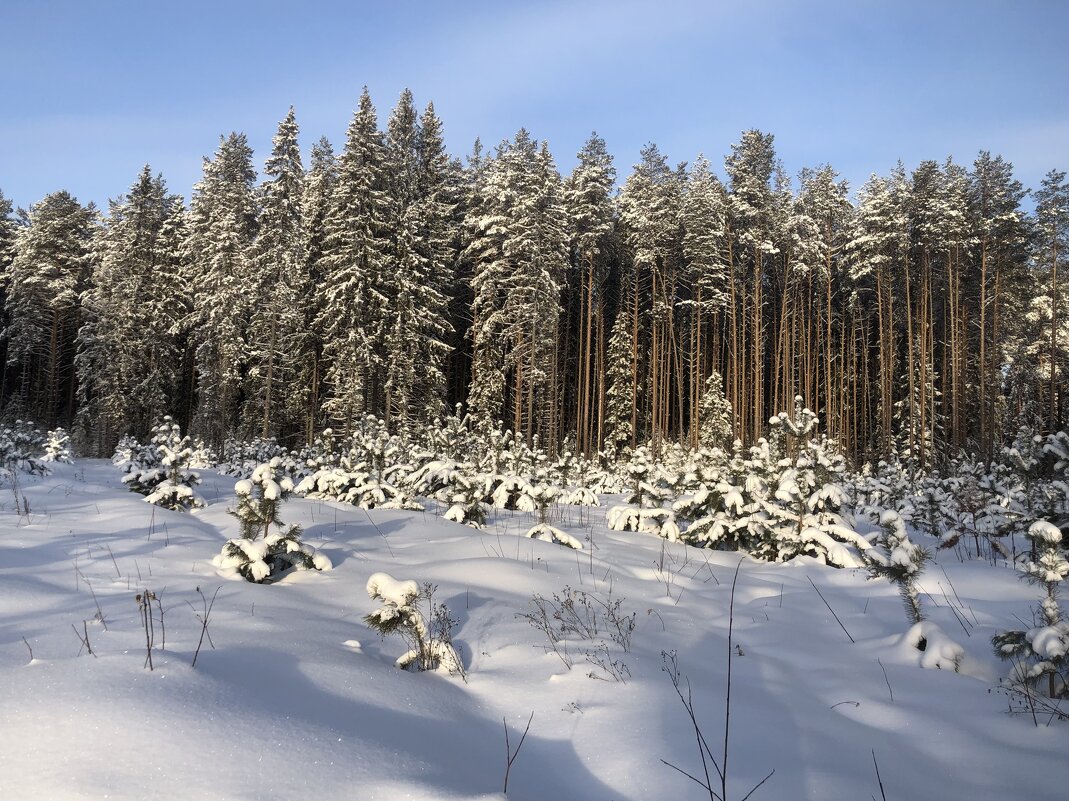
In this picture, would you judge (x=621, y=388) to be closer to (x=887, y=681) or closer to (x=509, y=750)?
(x=887, y=681)

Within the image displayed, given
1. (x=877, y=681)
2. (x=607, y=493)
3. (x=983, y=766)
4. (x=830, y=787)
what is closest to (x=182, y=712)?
(x=830, y=787)

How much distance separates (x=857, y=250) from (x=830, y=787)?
119 ft

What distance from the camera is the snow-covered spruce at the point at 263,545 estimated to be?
209 inches

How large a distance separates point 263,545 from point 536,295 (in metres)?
24.1

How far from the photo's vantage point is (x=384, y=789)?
2.26 m

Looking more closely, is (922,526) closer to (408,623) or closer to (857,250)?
(408,623)

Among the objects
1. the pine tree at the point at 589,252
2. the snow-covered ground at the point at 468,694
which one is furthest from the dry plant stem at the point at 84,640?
the pine tree at the point at 589,252

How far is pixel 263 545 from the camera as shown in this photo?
17.6ft

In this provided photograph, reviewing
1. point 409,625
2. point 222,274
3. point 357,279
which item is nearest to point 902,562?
point 409,625

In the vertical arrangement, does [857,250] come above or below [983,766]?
above

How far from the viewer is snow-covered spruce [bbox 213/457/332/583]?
5309mm

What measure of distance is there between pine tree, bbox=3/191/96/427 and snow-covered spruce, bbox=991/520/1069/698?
141 ft

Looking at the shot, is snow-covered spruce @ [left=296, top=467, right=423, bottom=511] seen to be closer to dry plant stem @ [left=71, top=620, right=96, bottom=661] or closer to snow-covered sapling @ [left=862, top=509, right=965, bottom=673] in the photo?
dry plant stem @ [left=71, top=620, right=96, bottom=661]

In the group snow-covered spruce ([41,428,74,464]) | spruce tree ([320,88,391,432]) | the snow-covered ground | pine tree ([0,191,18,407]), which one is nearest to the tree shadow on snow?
the snow-covered ground
